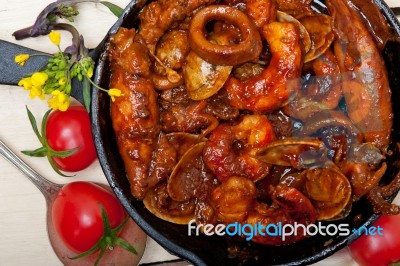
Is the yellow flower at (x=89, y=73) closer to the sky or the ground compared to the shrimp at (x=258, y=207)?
closer to the sky

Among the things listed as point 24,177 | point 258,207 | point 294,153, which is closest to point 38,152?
point 24,177

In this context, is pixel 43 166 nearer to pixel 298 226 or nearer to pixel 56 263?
pixel 56 263

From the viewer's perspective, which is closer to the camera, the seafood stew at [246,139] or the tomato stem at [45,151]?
the seafood stew at [246,139]

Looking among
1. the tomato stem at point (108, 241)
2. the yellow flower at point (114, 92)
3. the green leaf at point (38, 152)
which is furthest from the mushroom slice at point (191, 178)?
the green leaf at point (38, 152)

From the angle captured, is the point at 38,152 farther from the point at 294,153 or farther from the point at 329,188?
the point at 329,188

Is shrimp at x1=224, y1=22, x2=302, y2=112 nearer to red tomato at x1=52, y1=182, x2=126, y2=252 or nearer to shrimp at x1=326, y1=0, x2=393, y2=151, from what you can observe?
shrimp at x1=326, y1=0, x2=393, y2=151

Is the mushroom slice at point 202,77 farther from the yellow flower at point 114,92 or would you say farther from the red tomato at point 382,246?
the red tomato at point 382,246

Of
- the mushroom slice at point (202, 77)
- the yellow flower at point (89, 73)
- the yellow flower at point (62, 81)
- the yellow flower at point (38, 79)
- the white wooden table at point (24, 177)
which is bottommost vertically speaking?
the white wooden table at point (24, 177)
